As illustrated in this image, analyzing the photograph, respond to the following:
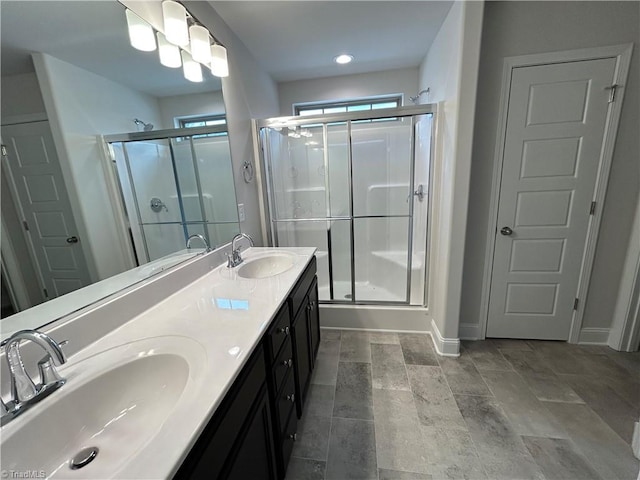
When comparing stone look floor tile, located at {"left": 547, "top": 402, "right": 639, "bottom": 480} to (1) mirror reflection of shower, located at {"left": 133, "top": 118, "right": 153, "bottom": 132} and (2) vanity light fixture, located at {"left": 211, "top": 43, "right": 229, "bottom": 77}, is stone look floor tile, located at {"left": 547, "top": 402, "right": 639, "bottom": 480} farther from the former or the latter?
(2) vanity light fixture, located at {"left": 211, "top": 43, "right": 229, "bottom": 77}

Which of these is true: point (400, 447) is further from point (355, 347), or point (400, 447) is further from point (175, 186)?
point (175, 186)

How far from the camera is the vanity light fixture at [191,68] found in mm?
1466

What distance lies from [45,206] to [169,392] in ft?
2.31

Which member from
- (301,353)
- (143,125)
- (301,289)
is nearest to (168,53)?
(143,125)

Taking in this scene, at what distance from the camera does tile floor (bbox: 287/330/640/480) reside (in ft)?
4.09

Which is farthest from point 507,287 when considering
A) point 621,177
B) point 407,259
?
point 621,177

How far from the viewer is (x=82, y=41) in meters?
0.94

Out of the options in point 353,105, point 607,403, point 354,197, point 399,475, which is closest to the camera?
point 399,475

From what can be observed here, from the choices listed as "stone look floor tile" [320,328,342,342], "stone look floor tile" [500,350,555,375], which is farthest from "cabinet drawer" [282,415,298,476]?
"stone look floor tile" [500,350,555,375]

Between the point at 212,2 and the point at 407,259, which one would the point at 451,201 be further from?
the point at 212,2

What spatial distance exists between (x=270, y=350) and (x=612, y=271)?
2665mm

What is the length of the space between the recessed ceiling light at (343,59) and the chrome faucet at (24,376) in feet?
9.40

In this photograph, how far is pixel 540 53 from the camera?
1716mm

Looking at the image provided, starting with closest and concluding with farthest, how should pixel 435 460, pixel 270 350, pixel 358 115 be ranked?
pixel 270 350 → pixel 435 460 → pixel 358 115
